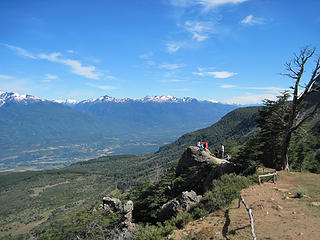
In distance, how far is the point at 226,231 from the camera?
36.6ft

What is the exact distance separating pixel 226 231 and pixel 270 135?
57.4ft

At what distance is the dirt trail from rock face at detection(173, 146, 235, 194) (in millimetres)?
6988

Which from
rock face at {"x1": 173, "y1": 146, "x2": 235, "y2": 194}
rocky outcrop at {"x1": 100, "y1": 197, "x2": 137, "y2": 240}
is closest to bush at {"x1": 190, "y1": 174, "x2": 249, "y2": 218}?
rock face at {"x1": 173, "y1": 146, "x2": 235, "y2": 194}

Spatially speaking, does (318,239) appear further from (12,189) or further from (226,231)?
(12,189)

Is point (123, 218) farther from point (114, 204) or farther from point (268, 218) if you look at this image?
point (268, 218)

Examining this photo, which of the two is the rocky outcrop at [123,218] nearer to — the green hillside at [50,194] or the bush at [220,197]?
the bush at [220,197]

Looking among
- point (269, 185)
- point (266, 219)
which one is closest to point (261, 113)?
point (269, 185)

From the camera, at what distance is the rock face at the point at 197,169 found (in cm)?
2323

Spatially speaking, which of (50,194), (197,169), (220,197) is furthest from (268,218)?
(50,194)

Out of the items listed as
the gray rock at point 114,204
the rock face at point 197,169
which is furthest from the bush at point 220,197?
the gray rock at point 114,204

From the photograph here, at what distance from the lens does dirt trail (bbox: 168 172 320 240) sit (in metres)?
10.2

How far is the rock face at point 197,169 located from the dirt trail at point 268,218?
699 cm

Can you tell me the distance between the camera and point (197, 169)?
2662 cm

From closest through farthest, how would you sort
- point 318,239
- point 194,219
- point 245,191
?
point 318,239 → point 194,219 → point 245,191
